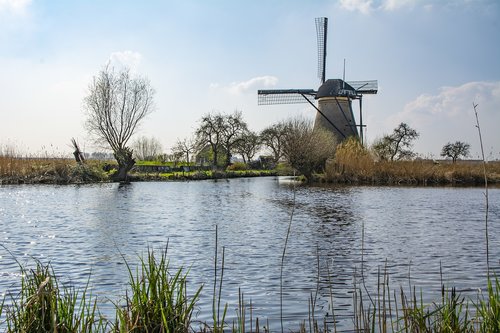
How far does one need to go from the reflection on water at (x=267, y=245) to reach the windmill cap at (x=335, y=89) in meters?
24.8

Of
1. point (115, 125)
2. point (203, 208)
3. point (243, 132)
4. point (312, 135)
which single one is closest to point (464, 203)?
point (203, 208)

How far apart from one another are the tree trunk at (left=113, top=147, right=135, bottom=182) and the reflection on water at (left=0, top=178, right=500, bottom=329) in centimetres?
1659

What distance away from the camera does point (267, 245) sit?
9500 millimetres

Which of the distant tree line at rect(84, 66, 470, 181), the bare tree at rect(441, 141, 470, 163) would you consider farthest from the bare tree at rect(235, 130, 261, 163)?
the bare tree at rect(441, 141, 470, 163)

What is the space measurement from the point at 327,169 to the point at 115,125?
16972mm

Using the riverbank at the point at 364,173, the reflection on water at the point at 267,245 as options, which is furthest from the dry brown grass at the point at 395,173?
the reflection on water at the point at 267,245

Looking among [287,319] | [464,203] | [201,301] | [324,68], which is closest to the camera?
[287,319]

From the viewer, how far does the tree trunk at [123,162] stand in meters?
34.5

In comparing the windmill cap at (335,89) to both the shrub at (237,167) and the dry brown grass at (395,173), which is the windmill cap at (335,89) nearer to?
the dry brown grass at (395,173)

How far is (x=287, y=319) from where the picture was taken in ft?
16.4

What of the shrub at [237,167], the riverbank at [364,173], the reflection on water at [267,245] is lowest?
the reflection on water at [267,245]

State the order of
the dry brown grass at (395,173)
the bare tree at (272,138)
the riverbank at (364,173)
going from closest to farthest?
the riverbank at (364,173) → the dry brown grass at (395,173) → the bare tree at (272,138)

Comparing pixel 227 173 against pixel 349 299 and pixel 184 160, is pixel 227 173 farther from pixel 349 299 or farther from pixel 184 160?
pixel 349 299

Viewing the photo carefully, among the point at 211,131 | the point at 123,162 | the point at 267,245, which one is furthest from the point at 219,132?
the point at 267,245
